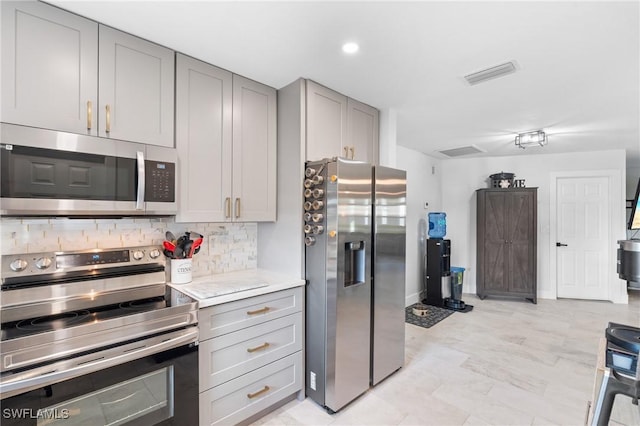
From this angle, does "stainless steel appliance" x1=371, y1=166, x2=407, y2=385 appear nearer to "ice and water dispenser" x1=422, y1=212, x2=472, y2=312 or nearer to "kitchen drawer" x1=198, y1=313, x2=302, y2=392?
"kitchen drawer" x1=198, y1=313, x2=302, y2=392

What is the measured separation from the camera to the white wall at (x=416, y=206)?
15.9 ft

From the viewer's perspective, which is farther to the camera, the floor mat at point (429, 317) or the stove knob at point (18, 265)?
the floor mat at point (429, 317)

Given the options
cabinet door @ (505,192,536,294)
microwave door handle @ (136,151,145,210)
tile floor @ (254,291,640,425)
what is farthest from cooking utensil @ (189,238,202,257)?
cabinet door @ (505,192,536,294)

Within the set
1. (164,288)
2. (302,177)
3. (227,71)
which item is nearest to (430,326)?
(302,177)

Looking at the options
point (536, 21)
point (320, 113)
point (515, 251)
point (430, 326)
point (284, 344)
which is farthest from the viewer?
point (515, 251)

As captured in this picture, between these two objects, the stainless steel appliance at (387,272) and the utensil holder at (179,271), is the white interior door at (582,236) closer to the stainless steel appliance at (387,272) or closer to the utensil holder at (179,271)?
the stainless steel appliance at (387,272)

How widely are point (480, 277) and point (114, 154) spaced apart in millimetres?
5418

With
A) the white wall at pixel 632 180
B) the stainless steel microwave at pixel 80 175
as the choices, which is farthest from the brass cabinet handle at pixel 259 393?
the white wall at pixel 632 180

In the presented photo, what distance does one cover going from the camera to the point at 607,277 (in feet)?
16.6

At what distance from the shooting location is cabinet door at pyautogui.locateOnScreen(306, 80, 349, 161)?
7.96 feet

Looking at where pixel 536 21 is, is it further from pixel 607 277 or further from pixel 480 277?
pixel 607 277

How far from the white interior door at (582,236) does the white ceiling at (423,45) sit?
8.02ft

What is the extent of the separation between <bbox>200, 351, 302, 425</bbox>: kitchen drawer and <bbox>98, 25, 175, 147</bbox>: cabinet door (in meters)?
1.56

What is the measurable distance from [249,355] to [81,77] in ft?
6.08
